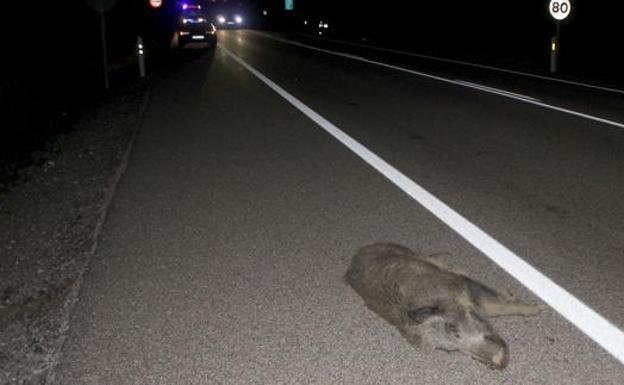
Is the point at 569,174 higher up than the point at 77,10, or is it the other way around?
the point at 77,10

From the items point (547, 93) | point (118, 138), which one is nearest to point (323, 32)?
point (547, 93)

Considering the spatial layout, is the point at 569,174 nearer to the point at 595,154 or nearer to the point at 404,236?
the point at 595,154

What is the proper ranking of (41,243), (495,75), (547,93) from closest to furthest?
(41,243), (547,93), (495,75)

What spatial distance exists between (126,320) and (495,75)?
17307 millimetres

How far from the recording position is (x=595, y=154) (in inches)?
332

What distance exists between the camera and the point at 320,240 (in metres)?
5.52

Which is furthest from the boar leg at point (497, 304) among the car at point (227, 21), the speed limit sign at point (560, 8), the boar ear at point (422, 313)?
the car at point (227, 21)

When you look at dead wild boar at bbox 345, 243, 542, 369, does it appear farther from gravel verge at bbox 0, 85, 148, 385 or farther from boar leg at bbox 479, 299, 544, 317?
gravel verge at bbox 0, 85, 148, 385

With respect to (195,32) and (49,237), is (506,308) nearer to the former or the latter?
(49,237)

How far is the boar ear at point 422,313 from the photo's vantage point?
389 cm

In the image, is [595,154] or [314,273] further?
[595,154]

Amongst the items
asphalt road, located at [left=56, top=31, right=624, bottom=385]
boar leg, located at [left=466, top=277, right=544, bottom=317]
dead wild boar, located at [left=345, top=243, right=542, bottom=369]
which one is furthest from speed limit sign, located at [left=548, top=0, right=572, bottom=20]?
boar leg, located at [left=466, top=277, right=544, bottom=317]

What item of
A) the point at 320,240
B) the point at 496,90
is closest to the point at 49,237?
the point at 320,240

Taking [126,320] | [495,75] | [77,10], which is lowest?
[126,320]
